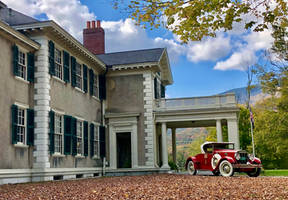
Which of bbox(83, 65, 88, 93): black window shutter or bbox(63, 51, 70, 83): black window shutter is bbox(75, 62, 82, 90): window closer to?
bbox(83, 65, 88, 93): black window shutter

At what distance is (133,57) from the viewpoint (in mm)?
27812

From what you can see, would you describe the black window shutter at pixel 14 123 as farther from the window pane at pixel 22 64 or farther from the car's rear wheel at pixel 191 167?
the car's rear wheel at pixel 191 167

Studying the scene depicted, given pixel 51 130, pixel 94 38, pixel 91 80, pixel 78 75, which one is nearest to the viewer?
pixel 51 130

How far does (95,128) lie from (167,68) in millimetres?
9670

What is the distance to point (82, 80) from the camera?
23.1 meters

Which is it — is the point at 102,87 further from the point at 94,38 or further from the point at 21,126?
the point at 21,126

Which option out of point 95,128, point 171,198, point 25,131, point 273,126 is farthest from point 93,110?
point 273,126

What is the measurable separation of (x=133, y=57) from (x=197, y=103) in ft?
18.3

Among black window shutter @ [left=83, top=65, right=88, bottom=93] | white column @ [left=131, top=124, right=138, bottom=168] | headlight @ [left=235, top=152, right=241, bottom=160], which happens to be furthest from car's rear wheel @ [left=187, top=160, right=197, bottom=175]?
black window shutter @ [left=83, top=65, right=88, bottom=93]

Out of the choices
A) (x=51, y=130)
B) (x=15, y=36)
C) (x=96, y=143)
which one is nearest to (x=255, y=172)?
(x=96, y=143)

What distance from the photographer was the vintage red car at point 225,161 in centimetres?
1934

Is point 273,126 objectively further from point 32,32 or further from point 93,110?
point 32,32

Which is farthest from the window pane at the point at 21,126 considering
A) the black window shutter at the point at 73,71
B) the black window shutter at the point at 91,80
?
the black window shutter at the point at 91,80

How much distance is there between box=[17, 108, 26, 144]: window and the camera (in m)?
17.0
